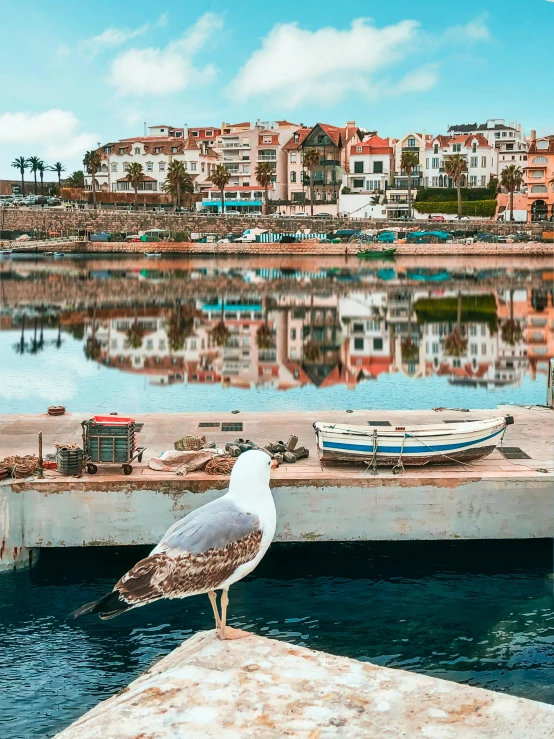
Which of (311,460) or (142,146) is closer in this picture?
(311,460)

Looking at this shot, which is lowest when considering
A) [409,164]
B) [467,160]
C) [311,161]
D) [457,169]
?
[457,169]

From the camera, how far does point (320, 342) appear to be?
54.9 metres

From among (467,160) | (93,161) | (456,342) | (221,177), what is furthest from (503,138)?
(456,342)

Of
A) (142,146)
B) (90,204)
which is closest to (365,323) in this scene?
(90,204)

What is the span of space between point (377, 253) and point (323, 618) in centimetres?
10953

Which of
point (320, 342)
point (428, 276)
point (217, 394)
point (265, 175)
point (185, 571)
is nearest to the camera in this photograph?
point (185, 571)

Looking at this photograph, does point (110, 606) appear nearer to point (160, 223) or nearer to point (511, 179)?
point (511, 179)

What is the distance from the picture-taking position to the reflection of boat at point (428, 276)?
3738 inches

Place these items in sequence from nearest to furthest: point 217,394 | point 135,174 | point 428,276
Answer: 1. point 217,394
2. point 428,276
3. point 135,174

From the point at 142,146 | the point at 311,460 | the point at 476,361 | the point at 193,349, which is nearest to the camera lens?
the point at 311,460

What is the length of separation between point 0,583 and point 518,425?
38.1 feet

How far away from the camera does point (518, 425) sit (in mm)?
22156

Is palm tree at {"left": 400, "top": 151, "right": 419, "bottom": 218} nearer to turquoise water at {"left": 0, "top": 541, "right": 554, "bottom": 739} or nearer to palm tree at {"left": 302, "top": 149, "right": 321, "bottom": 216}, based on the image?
palm tree at {"left": 302, "top": 149, "right": 321, "bottom": 216}

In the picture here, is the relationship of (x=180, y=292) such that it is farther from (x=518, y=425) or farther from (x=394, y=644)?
(x=394, y=644)
